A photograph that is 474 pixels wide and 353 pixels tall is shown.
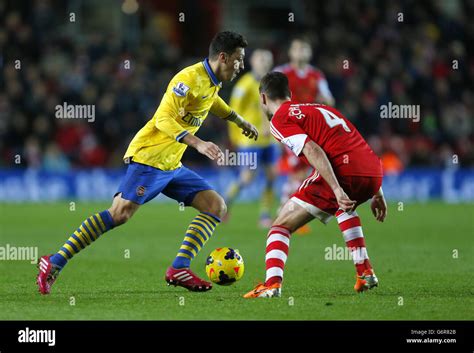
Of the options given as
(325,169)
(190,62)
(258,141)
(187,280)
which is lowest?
(187,280)

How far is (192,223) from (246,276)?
3.90ft

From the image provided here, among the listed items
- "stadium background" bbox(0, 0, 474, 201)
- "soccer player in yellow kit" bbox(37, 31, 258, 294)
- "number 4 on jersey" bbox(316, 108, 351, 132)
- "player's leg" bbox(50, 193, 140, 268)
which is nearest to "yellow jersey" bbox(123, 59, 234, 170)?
"soccer player in yellow kit" bbox(37, 31, 258, 294)

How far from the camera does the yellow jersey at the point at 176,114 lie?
7371mm

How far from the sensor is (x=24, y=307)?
668 cm

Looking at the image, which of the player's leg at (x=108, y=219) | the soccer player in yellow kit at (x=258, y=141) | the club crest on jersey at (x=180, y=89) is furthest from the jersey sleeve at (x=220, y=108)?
the soccer player in yellow kit at (x=258, y=141)

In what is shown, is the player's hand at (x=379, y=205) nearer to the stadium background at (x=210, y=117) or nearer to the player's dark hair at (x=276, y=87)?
the player's dark hair at (x=276, y=87)

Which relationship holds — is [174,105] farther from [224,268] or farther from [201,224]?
[224,268]

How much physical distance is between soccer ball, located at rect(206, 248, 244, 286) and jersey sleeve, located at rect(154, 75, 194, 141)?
3.89 feet

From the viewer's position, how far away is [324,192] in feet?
23.3

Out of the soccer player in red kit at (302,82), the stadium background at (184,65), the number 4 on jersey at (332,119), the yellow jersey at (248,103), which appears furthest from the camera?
the stadium background at (184,65)

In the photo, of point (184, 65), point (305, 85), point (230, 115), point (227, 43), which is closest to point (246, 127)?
point (230, 115)

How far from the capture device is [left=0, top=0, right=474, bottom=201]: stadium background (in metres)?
20.1

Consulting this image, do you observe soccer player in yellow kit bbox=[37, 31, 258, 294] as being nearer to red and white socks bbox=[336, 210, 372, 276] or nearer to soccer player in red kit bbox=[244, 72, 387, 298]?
soccer player in red kit bbox=[244, 72, 387, 298]

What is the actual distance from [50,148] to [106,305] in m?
13.5
